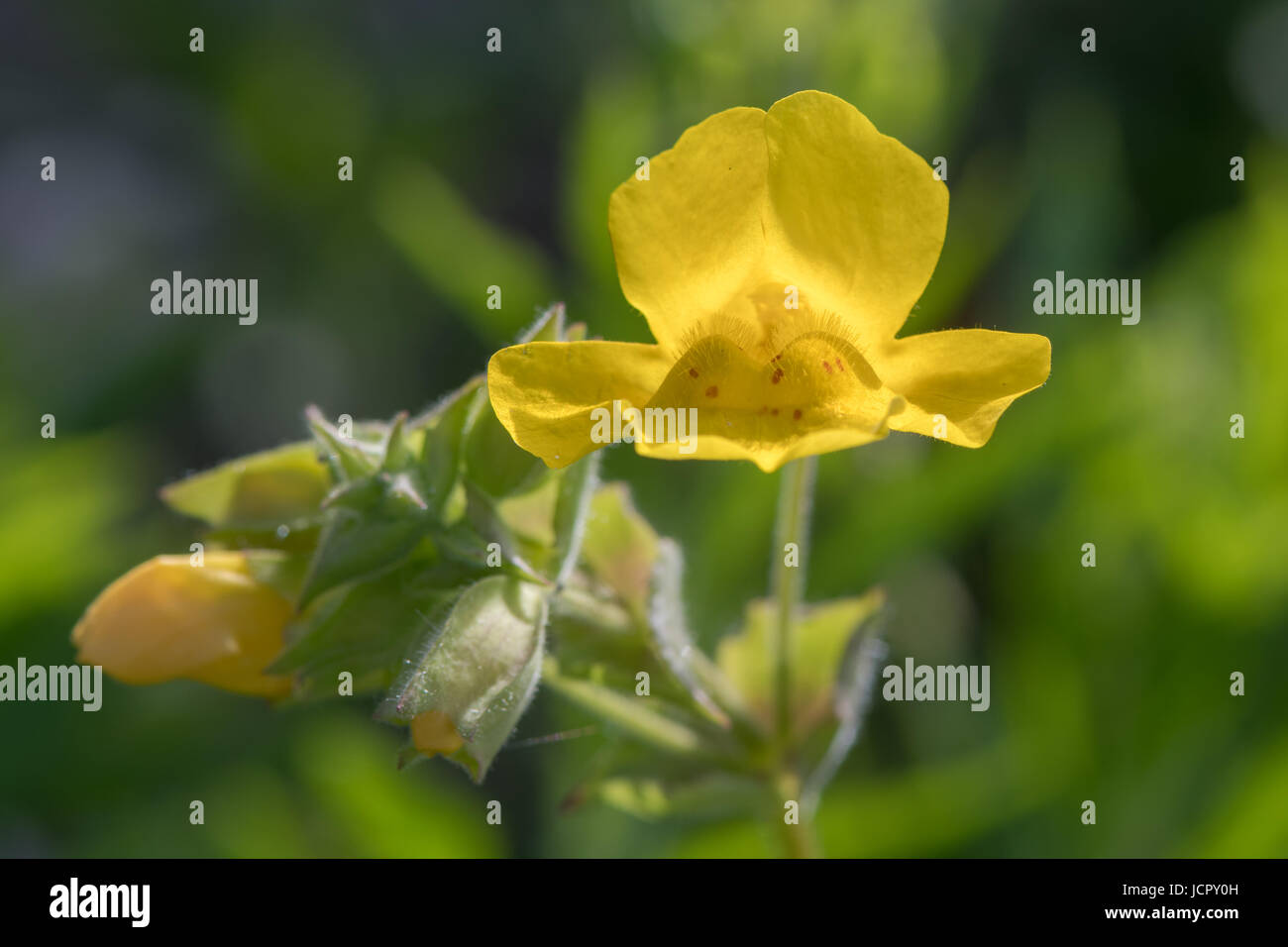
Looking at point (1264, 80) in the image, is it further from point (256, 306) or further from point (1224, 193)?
point (256, 306)

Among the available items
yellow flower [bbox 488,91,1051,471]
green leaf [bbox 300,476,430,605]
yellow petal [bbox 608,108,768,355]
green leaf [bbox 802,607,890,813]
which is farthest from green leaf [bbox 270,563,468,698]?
green leaf [bbox 802,607,890,813]

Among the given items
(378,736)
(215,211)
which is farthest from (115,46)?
(378,736)

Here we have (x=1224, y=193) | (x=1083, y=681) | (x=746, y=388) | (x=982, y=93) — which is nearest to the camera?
(x=746, y=388)

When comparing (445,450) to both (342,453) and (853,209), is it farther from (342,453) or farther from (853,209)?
(853,209)

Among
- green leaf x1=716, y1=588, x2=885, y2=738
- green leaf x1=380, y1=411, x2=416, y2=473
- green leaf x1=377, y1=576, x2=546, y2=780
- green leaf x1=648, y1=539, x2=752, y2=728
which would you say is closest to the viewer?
green leaf x1=377, y1=576, x2=546, y2=780

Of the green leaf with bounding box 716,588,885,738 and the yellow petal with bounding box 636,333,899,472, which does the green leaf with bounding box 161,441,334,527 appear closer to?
the yellow petal with bounding box 636,333,899,472
